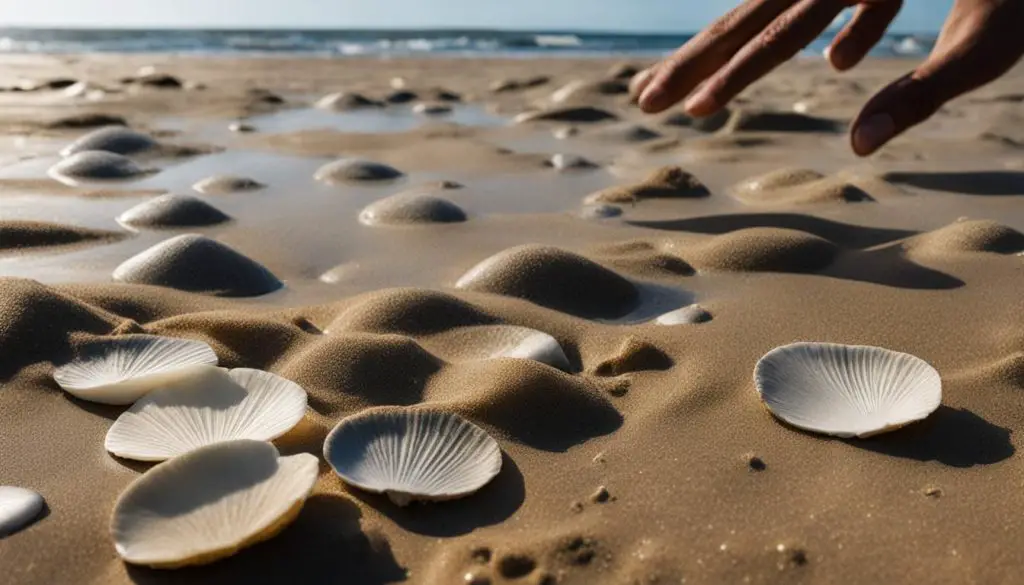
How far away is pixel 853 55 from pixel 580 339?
6.11 feet

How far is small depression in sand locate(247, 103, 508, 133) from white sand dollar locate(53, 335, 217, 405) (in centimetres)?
395

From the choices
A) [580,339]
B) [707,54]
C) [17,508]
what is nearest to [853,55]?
[707,54]

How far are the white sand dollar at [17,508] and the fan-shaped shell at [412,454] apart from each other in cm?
41

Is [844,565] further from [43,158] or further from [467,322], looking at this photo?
[43,158]

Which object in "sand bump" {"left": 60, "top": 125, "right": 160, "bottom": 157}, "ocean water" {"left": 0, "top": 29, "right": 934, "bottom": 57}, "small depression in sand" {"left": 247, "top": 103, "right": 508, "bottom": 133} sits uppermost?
"sand bump" {"left": 60, "top": 125, "right": 160, "bottom": 157}

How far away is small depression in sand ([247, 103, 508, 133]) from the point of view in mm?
5680

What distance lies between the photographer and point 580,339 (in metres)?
1.96

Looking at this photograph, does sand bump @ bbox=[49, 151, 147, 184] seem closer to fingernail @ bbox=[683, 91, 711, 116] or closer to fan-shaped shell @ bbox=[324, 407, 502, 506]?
fingernail @ bbox=[683, 91, 711, 116]

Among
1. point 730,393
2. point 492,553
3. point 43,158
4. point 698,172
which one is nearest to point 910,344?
point 730,393

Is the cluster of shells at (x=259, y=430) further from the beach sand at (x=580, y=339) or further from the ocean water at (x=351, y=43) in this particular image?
the ocean water at (x=351, y=43)

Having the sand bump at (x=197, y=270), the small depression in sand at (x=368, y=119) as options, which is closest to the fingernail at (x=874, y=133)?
the sand bump at (x=197, y=270)

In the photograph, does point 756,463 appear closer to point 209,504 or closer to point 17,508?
point 209,504

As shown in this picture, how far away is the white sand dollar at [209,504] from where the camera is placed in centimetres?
114

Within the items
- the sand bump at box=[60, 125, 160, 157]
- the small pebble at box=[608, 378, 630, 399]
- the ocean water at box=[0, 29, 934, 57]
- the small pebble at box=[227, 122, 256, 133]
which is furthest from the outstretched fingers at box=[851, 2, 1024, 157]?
the ocean water at box=[0, 29, 934, 57]
